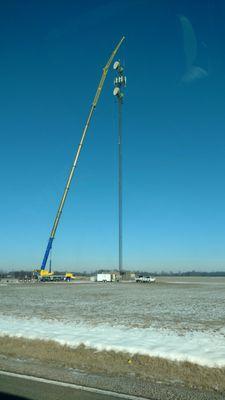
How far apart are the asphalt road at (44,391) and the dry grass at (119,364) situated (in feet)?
5.01

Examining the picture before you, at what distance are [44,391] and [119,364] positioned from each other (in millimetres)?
2787

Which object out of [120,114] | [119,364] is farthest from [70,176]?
[119,364]

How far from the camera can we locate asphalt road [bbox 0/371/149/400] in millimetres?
7160

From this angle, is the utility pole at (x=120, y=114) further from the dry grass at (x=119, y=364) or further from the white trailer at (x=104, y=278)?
the dry grass at (x=119, y=364)

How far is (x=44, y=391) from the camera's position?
24.6ft

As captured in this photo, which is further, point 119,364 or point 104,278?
point 104,278

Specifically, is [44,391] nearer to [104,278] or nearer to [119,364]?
[119,364]

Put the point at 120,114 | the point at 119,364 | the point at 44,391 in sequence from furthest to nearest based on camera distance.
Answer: the point at 120,114
the point at 119,364
the point at 44,391

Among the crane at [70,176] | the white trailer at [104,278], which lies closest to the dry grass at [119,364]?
the crane at [70,176]

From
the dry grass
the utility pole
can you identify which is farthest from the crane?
the dry grass

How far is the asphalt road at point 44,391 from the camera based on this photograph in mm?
7160

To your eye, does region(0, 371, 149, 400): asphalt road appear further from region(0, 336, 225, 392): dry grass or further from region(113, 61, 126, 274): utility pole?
region(113, 61, 126, 274): utility pole

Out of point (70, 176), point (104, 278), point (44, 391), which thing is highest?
point (70, 176)

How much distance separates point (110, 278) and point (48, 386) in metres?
97.0
